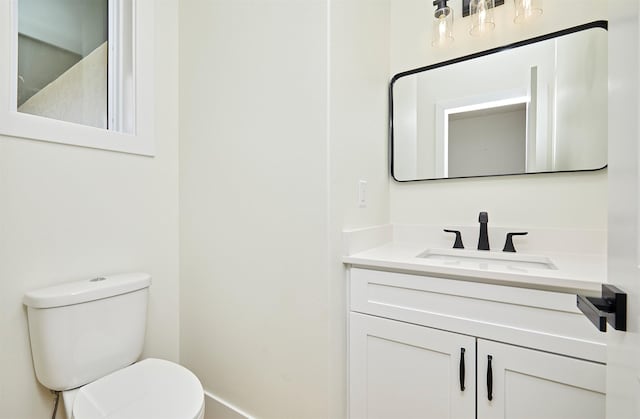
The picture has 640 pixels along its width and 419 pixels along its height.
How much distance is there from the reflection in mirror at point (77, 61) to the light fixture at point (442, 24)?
145 centimetres

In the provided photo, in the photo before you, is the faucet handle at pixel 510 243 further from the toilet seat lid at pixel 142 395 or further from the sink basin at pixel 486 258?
the toilet seat lid at pixel 142 395

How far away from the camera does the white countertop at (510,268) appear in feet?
2.75

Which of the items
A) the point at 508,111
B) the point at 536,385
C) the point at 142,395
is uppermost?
the point at 508,111

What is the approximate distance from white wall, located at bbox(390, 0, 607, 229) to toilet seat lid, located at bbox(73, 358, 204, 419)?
3.92 feet

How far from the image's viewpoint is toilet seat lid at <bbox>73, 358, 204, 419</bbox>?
92cm

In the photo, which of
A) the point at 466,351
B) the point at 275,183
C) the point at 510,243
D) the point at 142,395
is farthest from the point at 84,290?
the point at 510,243

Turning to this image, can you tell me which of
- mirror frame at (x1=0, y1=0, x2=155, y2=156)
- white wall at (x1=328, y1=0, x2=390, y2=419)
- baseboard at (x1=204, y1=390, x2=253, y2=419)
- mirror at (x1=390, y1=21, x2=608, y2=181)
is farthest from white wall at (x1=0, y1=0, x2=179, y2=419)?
mirror at (x1=390, y1=21, x2=608, y2=181)

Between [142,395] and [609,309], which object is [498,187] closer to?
[609,309]

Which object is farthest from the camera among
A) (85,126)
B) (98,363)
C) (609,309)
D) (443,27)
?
Result: (443,27)

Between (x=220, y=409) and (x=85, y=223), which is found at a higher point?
(x=85, y=223)

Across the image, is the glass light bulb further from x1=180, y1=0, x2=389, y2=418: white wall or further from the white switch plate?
the white switch plate

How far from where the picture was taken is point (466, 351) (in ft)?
3.20

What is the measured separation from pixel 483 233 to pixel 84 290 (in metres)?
1.61

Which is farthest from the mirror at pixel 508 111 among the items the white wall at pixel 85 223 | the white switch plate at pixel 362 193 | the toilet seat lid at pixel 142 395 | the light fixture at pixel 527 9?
the toilet seat lid at pixel 142 395
